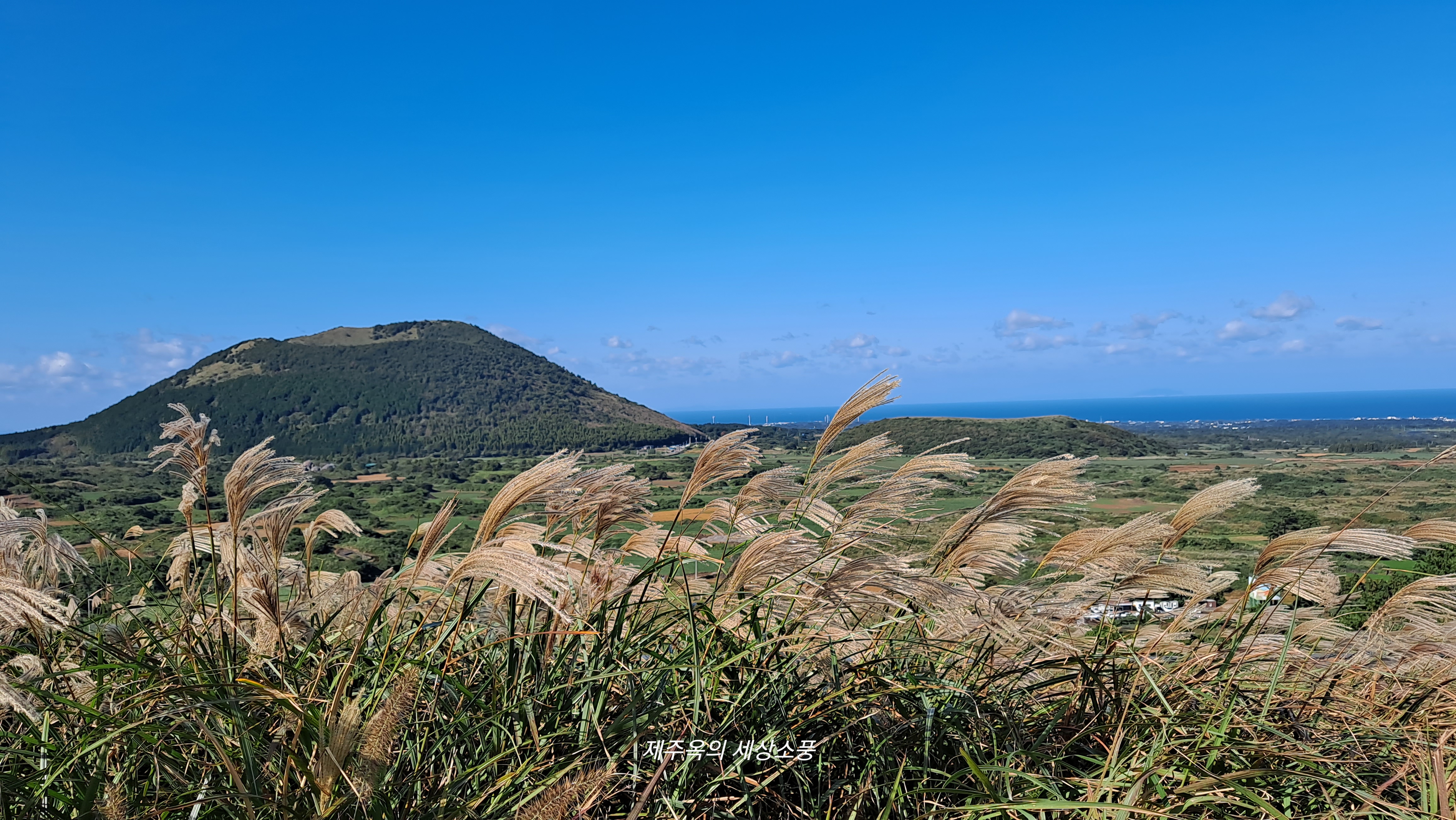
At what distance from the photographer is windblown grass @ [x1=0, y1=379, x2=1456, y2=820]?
1719 millimetres

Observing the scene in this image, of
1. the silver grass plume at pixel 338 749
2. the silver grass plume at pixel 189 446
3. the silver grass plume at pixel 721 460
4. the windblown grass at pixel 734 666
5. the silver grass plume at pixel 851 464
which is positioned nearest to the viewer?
the silver grass plume at pixel 338 749

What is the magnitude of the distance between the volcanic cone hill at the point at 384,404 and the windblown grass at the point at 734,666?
239 feet

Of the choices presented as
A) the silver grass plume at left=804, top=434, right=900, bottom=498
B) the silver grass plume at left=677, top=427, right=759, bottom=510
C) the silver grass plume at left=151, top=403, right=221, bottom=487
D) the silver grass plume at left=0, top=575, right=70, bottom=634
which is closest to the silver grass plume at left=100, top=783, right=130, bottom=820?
the silver grass plume at left=0, top=575, right=70, bottom=634

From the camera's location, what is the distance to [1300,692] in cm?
275

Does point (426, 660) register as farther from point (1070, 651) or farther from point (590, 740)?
point (1070, 651)

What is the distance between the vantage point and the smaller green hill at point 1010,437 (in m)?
3.31

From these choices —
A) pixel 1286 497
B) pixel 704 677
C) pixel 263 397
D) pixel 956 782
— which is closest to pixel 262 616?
pixel 704 677

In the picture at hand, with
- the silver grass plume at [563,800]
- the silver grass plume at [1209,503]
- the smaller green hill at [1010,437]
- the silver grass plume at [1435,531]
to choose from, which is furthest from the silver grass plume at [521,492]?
the silver grass plume at [1435,531]

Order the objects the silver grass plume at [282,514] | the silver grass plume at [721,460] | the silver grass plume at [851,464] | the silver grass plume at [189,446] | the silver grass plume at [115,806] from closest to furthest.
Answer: the silver grass plume at [115,806]
the silver grass plume at [189,446]
the silver grass plume at [282,514]
the silver grass plume at [721,460]
the silver grass plume at [851,464]

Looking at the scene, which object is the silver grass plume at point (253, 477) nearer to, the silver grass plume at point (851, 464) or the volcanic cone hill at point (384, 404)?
the silver grass plume at point (851, 464)

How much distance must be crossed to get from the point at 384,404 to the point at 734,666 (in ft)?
353

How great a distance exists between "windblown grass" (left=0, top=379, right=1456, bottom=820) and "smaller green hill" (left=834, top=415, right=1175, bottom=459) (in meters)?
0.48

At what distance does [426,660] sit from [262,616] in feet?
2.05

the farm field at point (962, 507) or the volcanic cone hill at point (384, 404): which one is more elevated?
the volcanic cone hill at point (384, 404)
